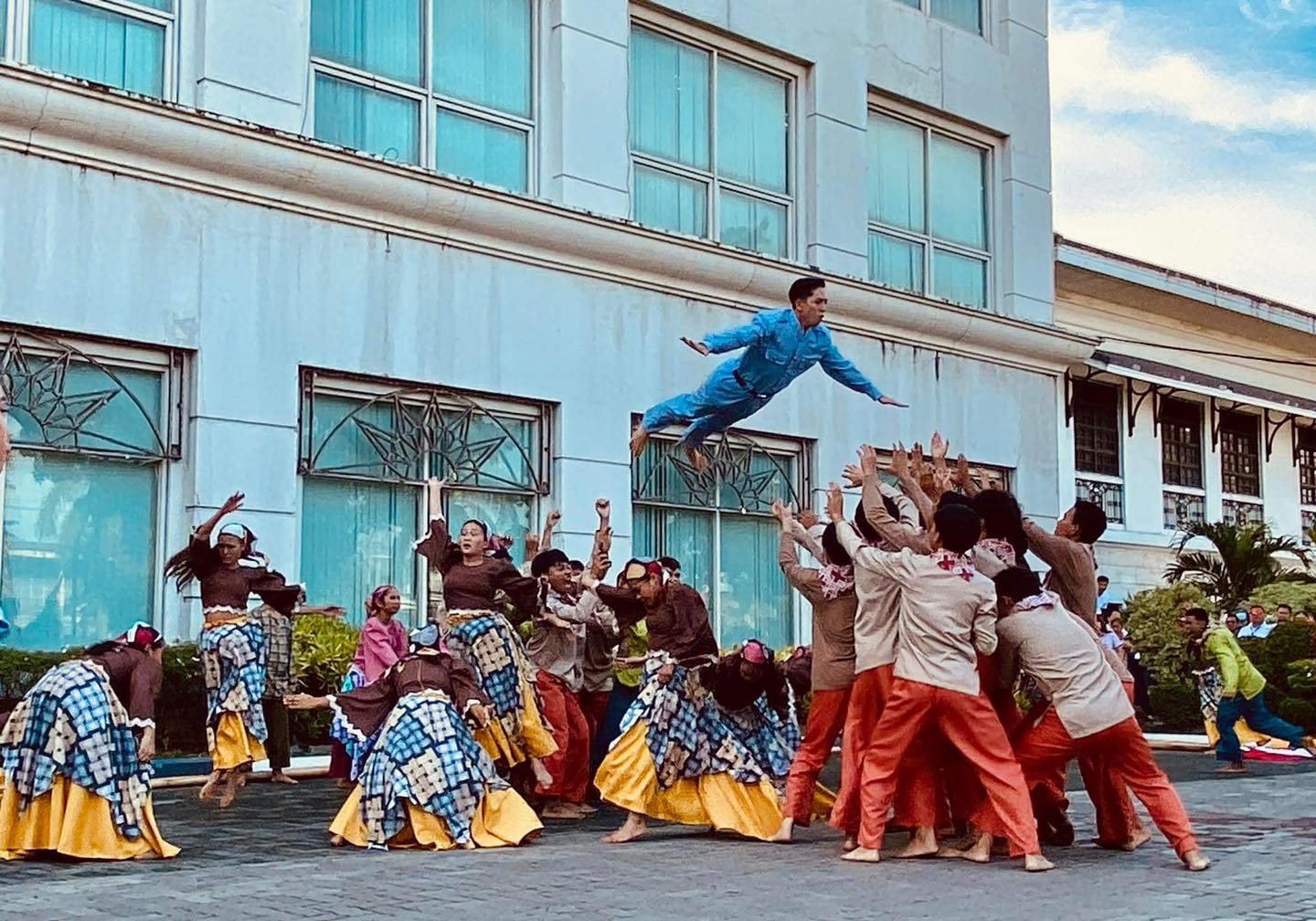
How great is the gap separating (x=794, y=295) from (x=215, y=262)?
5.76 meters

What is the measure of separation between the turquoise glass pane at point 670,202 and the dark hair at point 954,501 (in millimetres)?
8574

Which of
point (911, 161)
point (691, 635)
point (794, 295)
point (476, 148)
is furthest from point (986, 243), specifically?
point (691, 635)

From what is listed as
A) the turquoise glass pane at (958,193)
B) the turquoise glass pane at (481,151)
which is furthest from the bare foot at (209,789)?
the turquoise glass pane at (958,193)

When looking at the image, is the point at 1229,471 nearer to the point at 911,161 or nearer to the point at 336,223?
the point at 911,161

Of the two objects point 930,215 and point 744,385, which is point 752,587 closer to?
point 930,215

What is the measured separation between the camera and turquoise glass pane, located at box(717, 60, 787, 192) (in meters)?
19.3

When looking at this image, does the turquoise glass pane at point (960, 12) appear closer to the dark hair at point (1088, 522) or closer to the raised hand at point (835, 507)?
the dark hair at point (1088, 522)

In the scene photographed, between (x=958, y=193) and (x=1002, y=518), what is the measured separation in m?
13.3

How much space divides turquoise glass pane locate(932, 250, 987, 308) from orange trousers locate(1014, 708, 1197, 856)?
12.8 meters

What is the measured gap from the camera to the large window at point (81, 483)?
44.1 ft

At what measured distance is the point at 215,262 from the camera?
1449 cm

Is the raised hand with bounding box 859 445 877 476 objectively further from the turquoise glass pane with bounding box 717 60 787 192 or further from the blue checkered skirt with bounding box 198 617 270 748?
the turquoise glass pane with bounding box 717 60 787 192

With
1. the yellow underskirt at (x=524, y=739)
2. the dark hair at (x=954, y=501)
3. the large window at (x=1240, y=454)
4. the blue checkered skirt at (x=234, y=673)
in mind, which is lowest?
the yellow underskirt at (x=524, y=739)

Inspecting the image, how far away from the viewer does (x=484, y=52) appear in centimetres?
1702
